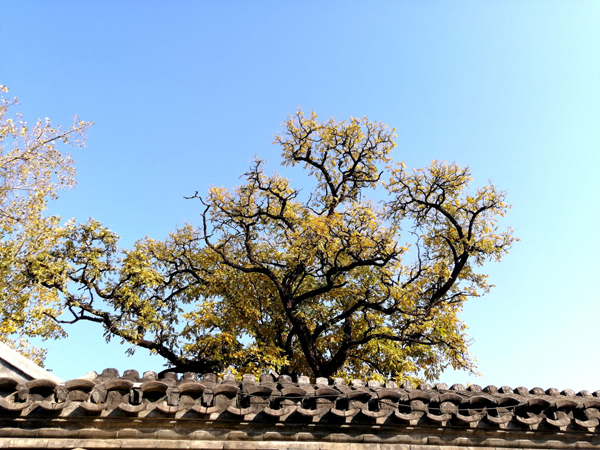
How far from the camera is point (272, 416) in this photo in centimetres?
595

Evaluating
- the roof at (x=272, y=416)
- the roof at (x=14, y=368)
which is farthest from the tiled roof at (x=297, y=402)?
the roof at (x=14, y=368)

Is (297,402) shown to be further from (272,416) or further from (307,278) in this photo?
(307,278)

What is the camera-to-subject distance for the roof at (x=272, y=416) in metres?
5.69

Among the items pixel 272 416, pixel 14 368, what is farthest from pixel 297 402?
pixel 14 368

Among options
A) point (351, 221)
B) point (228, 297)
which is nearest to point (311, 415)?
point (351, 221)

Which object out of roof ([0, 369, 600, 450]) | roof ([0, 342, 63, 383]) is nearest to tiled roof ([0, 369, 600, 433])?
roof ([0, 369, 600, 450])

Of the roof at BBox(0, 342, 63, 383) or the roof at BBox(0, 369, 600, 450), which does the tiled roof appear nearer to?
the roof at BBox(0, 369, 600, 450)

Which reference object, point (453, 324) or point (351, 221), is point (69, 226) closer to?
point (351, 221)

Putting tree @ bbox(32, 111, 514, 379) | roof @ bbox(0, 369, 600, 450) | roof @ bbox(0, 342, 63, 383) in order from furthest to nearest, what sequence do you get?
tree @ bbox(32, 111, 514, 379) < roof @ bbox(0, 342, 63, 383) < roof @ bbox(0, 369, 600, 450)

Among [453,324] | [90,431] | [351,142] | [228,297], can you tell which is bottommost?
[90,431]

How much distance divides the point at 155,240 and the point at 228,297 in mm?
4587

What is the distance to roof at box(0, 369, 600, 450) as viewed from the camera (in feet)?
18.7

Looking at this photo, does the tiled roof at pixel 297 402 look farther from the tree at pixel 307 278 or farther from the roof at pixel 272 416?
the tree at pixel 307 278

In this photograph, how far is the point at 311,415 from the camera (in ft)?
19.6
